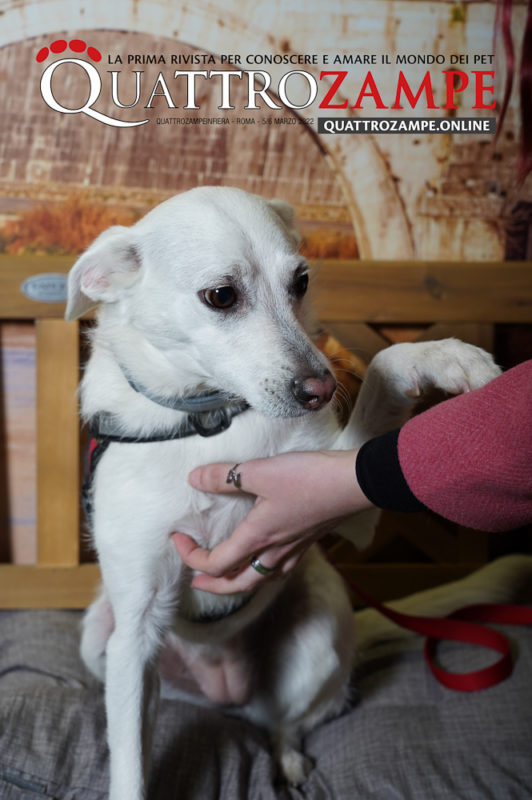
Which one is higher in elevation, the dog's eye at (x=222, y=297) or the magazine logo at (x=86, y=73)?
the magazine logo at (x=86, y=73)

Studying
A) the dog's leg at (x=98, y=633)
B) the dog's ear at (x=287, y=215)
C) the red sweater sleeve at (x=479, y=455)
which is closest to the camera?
the red sweater sleeve at (x=479, y=455)

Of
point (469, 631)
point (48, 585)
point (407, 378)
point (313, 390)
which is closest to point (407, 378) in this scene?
point (407, 378)

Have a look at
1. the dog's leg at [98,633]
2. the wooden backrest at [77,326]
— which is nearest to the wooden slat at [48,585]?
the wooden backrest at [77,326]

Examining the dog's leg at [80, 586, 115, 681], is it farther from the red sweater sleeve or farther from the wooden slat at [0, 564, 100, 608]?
the red sweater sleeve

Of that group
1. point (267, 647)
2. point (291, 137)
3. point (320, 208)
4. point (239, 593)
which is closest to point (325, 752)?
point (267, 647)

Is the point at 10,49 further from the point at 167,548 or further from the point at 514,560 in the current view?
the point at 514,560

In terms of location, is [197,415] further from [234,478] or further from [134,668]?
[134,668]

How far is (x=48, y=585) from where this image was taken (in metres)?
1.78

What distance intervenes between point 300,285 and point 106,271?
28cm

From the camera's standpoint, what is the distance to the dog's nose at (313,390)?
0.94m

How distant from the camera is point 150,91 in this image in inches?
68.5

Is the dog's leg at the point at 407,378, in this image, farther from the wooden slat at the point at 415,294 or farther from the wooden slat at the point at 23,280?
the wooden slat at the point at 23,280

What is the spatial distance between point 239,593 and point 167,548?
0.48 ft

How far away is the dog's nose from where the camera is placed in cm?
94
